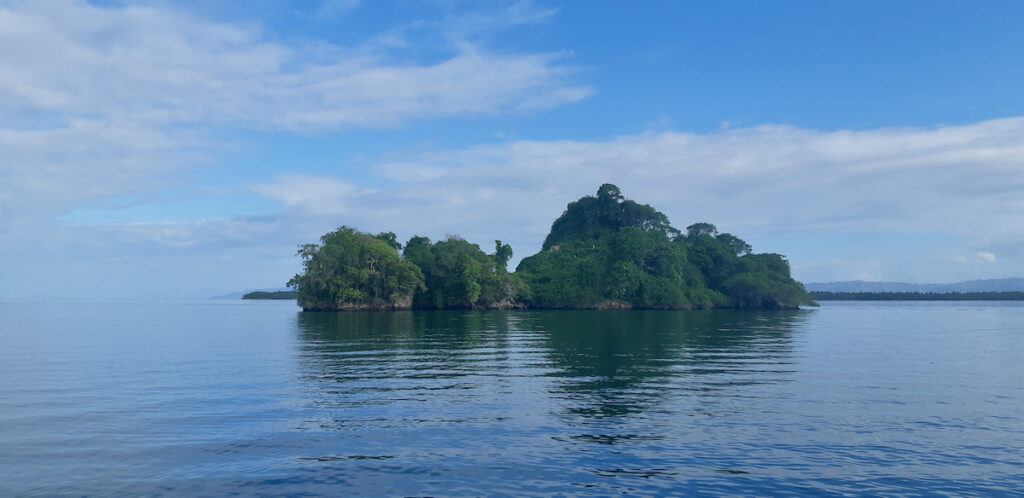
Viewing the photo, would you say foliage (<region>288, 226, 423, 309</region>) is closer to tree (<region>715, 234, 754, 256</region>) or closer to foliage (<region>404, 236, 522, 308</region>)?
foliage (<region>404, 236, 522, 308</region>)

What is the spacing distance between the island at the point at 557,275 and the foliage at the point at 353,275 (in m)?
0.19

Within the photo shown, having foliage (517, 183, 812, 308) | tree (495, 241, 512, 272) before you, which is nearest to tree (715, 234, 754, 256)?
foliage (517, 183, 812, 308)

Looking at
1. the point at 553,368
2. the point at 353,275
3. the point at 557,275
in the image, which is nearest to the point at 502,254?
the point at 557,275

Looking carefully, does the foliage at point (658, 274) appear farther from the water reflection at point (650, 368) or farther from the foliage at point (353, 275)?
the water reflection at point (650, 368)

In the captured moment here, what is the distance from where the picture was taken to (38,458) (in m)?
14.0

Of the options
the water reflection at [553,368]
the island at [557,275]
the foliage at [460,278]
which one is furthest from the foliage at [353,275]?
the water reflection at [553,368]

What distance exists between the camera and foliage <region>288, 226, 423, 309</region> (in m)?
111

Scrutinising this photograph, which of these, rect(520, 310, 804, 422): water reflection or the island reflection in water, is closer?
the island reflection in water

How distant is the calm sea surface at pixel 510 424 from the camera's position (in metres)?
12.4

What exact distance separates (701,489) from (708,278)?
14879 centimetres

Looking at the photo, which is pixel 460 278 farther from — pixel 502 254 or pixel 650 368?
pixel 650 368

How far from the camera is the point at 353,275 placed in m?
112

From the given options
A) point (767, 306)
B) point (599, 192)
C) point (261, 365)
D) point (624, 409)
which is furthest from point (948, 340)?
point (599, 192)

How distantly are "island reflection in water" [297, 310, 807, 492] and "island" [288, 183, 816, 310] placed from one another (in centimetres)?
7588
